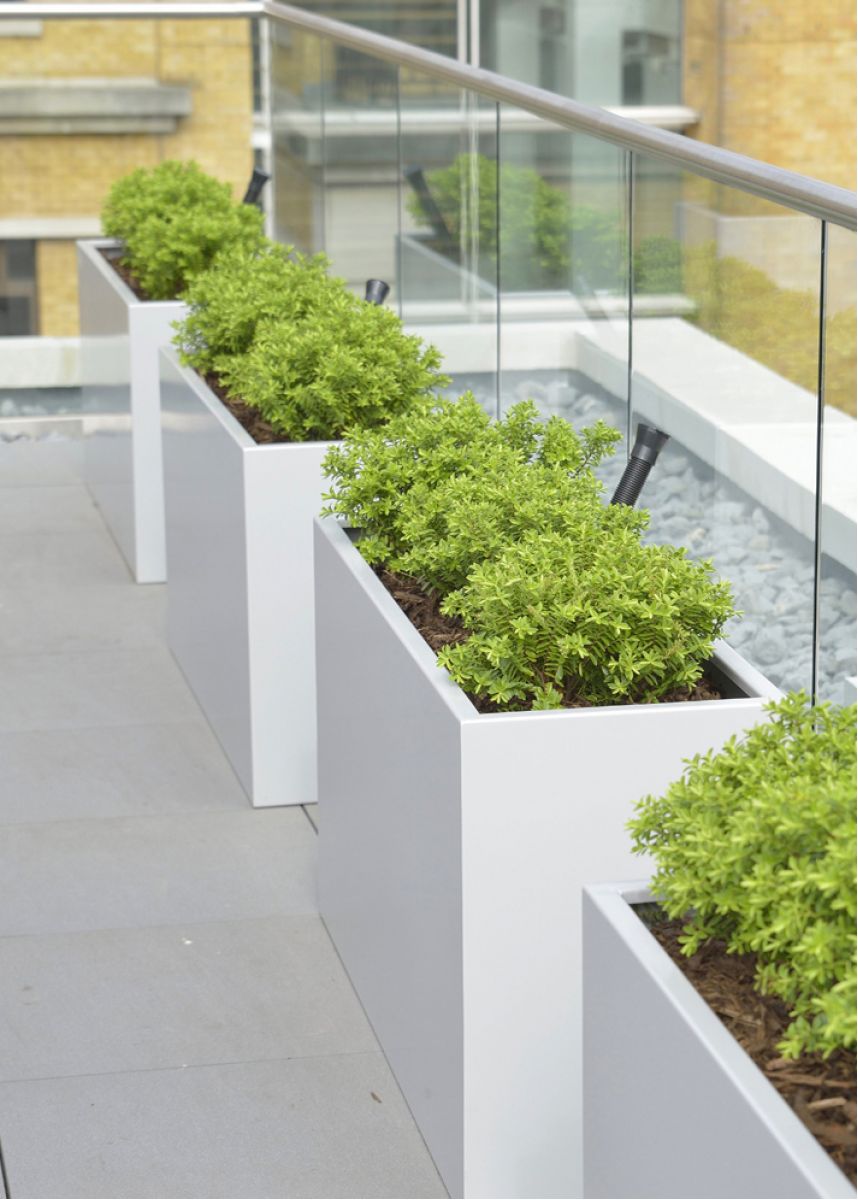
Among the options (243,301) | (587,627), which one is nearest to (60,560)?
(243,301)

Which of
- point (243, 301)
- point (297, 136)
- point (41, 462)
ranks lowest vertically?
point (41, 462)

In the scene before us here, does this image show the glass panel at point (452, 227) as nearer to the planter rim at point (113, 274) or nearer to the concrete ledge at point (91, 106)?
the planter rim at point (113, 274)

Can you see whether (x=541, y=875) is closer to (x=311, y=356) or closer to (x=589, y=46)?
(x=311, y=356)

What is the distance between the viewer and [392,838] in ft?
9.07

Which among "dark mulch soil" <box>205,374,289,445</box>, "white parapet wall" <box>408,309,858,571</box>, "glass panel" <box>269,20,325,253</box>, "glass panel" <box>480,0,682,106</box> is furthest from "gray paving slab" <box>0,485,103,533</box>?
"glass panel" <box>480,0,682,106</box>

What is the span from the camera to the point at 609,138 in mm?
3732

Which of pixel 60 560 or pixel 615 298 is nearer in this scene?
pixel 615 298

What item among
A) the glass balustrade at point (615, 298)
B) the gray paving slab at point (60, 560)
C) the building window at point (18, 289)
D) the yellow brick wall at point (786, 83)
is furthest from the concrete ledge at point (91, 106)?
the yellow brick wall at point (786, 83)

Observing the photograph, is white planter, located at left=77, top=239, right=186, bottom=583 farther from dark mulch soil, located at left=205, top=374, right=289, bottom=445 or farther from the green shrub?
the green shrub

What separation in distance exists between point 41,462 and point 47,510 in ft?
2.09

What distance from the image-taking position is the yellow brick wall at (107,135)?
8711 mm

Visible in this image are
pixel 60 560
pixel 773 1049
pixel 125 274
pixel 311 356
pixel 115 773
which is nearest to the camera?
pixel 773 1049

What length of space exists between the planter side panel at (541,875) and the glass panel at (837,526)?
598 millimetres

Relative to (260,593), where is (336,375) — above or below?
above
